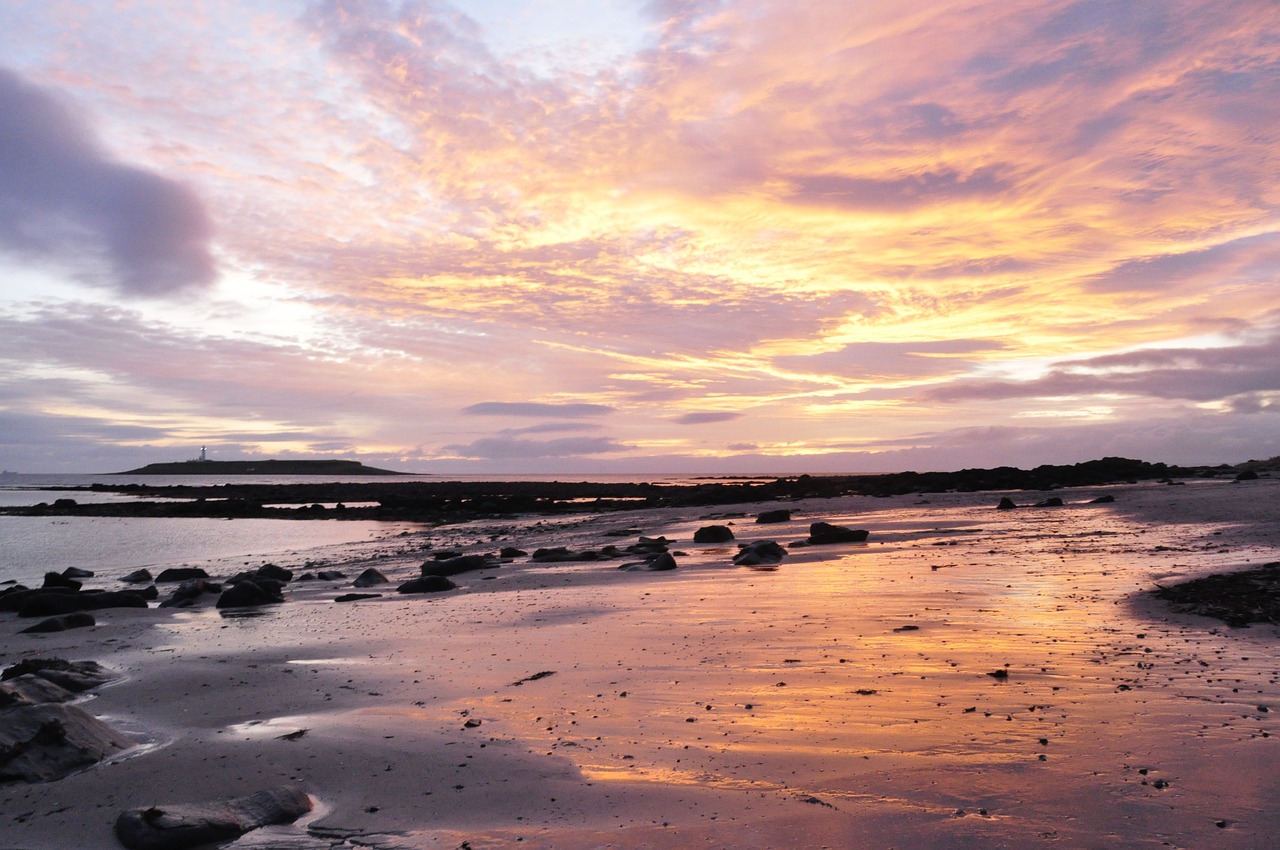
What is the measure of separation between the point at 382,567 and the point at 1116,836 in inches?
889

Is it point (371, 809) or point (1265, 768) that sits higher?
point (1265, 768)

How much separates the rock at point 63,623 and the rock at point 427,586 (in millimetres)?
5843

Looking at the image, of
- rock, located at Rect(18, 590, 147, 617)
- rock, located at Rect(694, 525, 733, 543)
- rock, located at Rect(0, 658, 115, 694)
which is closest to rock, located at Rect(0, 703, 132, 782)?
rock, located at Rect(0, 658, 115, 694)

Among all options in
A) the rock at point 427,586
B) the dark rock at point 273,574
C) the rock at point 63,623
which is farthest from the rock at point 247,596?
the dark rock at point 273,574

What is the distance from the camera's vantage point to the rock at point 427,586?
17.8 metres

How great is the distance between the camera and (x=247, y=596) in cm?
1681

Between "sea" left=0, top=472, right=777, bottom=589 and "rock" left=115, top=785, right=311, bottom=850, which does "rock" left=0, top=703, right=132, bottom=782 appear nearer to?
"rock" left=115, top=785, right=311, bottom=850

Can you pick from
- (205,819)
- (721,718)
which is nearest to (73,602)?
(205,819)

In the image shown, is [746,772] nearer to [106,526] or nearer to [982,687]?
[982,687]

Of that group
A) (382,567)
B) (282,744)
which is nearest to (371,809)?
(282,744)

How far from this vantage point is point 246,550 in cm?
3281

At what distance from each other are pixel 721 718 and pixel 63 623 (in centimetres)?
1356

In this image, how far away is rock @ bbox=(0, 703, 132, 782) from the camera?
625 centimetres

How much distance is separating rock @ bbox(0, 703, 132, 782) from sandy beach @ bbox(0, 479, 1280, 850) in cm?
22
